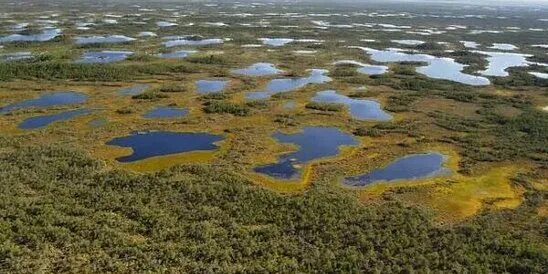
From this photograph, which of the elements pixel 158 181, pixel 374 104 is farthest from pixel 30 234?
pixel 374 104

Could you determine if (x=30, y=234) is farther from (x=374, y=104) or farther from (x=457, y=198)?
(x=374, y=104)

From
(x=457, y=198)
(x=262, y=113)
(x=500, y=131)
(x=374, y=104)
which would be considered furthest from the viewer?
(x=374, y=104)

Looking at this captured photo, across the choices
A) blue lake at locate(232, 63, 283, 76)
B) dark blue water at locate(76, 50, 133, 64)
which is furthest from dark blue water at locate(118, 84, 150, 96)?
dark blue water at locate(76, 50, 133, 64)

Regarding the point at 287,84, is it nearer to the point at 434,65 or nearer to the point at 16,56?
the point at 434,65

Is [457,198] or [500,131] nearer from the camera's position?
[457,198]

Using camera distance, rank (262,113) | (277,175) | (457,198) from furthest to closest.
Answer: (262,113), (277,175), (457,198)
